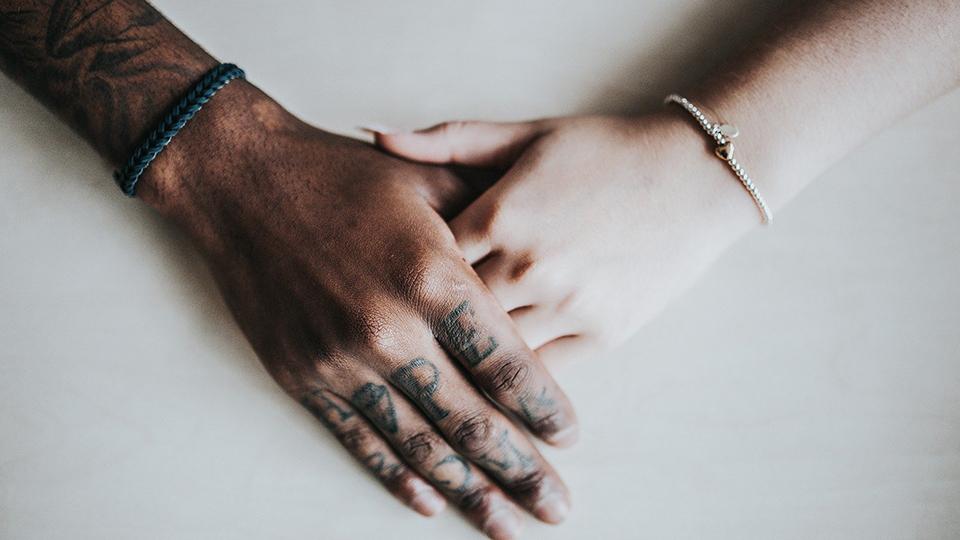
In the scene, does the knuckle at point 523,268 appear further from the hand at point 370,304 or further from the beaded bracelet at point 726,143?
the beaded bracelet at point 726,143

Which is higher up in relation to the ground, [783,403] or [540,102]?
[540,102]

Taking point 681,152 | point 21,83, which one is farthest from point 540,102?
point 21,83

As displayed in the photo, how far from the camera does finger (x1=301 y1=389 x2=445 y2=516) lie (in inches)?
35.0

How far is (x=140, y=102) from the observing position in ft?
2.83

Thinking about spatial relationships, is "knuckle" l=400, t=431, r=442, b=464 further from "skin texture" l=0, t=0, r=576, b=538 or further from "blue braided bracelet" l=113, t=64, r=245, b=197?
"blue braided bracelet" l=113, t=64, r=245, b=197

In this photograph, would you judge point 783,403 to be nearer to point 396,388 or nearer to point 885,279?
point 885,279

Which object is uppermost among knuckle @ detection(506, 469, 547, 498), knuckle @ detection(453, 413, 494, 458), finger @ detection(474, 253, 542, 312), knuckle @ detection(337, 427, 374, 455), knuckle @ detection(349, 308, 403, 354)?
finger @ detection(474, 253, 542, 312)

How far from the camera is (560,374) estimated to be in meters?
0.95

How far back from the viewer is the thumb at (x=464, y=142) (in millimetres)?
901

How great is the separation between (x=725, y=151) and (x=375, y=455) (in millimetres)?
622

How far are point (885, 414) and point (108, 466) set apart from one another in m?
1.07

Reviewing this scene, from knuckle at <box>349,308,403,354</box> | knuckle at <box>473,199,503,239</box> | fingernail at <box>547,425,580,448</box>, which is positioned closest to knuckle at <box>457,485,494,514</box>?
fingernail at <box>547,425,580,448</box>

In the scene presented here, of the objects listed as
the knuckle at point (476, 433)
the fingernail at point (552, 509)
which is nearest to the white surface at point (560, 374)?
the fingernail at point (552, 509)

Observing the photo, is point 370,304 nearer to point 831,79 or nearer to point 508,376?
point 508,376
